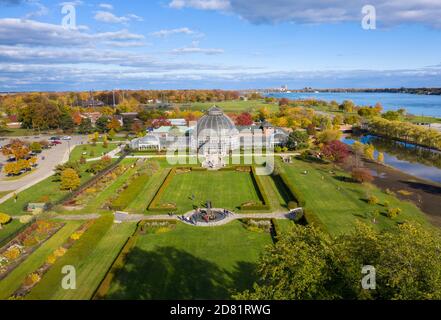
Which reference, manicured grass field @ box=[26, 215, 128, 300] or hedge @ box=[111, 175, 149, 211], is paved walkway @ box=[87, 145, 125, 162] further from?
manicured grass field @ box=[26, 215, 128, 300]

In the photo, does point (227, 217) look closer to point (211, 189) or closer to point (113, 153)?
point (211, 189)

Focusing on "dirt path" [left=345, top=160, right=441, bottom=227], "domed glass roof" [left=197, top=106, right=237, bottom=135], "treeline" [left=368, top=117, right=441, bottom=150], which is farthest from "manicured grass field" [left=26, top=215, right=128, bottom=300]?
"treeline" [left=368, top=117, right=441, bottom=150]

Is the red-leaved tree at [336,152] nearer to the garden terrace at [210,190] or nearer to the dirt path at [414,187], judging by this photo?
the dirt path at [414,187]

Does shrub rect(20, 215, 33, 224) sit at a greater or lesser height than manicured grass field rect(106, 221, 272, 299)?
greater

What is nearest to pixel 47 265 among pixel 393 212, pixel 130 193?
pixel 130 193
